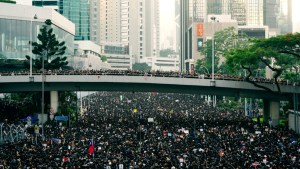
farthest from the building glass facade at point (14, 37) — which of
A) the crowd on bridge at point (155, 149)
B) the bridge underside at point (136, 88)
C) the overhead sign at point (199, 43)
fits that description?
the overhead sign at point (199, 43)

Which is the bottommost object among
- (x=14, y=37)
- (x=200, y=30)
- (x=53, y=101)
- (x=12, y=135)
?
(x=12, y=135)

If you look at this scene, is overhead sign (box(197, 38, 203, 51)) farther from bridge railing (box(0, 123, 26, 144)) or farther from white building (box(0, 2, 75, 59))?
bridge railing (box(0, 123, 26, 144))

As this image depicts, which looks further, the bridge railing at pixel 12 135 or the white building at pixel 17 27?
the white building at pixel 17 27

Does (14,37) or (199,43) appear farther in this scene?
(199,43)

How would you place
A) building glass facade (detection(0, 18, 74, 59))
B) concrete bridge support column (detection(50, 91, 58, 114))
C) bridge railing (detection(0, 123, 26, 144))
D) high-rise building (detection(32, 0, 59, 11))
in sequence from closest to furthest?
1. bridge railing (detection(0, 123, 26, 144))
2. concrete bridge support column (detection(50, 91, 58, 114))
3. building glass facade (detection(0, 18, 74, 59))
4. high-rise building (detection(32, 0, 59, 11))

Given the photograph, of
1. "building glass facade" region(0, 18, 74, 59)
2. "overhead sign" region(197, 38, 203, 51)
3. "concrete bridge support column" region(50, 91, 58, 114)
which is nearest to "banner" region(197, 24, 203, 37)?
"overhead sign" region(197, 38, 203, 51)

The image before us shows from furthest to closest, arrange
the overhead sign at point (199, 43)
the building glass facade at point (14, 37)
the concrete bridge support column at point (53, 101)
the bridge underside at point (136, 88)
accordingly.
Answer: the overhead sign at point (199, 43) → the building glass facade at point (14, 37) → the concrete bridge support column at point (53, 101) → the bridge underside at point (136, 88)

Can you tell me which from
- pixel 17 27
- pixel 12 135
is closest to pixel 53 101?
pixel 12 135

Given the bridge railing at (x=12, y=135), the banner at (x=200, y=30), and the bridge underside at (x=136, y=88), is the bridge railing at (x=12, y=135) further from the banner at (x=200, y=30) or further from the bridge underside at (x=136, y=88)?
the banner at (x=200, y=30)

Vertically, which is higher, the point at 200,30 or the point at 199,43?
the point at 200,30

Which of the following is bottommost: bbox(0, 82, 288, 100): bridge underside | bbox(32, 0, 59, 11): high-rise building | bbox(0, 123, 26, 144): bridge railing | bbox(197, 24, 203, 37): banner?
bbox(0, 123, 26, 144): bridge railing

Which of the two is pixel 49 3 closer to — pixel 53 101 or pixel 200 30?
pixel 200 30

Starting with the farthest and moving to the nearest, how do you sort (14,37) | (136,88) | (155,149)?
(14,37), (136,88), (155,149)
